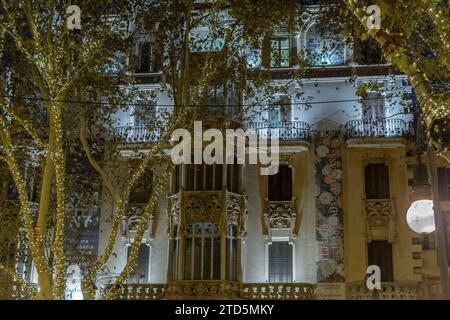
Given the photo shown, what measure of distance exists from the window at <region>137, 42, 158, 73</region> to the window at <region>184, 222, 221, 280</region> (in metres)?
7.96

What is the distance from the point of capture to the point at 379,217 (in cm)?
2895

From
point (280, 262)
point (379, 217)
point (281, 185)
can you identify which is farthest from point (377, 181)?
point (280, 262)

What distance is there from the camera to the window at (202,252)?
28859mm

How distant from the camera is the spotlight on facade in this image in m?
18.6

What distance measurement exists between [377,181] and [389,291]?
4701mm

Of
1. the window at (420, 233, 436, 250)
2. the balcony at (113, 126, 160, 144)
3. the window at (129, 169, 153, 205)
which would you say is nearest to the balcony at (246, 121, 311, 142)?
the balcony at (113, 126, 160, 144)

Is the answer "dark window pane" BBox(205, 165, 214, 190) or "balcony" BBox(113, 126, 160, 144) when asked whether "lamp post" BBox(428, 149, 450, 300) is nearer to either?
"dark window pane" BBox(205, 165, 214, 190)

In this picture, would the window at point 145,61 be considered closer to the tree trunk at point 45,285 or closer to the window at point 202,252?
the window at point 202,252

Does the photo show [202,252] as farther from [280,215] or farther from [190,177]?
[280,215]

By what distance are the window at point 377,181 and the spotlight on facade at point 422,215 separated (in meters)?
10.3

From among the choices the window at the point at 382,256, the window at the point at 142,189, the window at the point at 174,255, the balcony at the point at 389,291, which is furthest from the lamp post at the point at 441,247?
the window at the point at 142,189

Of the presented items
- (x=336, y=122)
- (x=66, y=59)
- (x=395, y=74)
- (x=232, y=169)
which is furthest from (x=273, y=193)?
(x=66, y=59)

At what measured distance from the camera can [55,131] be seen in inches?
665
